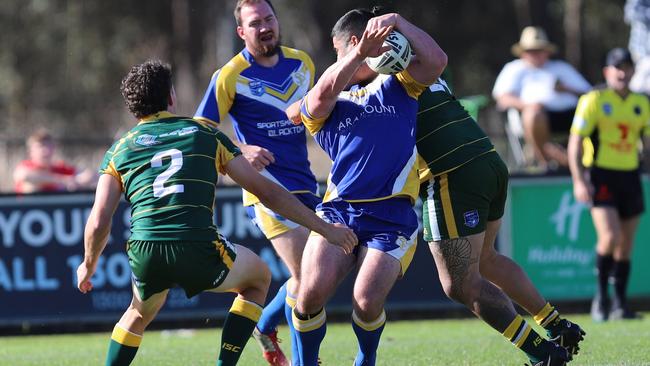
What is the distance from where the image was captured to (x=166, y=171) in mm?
6121

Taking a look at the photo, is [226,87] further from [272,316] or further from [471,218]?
[471,218]

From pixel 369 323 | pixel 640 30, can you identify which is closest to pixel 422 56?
pixel 369 323

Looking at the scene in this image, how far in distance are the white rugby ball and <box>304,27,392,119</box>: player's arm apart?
40mm

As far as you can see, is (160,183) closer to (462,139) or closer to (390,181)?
(390,181)

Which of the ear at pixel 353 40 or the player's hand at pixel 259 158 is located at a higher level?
the ear at pixel 353 40

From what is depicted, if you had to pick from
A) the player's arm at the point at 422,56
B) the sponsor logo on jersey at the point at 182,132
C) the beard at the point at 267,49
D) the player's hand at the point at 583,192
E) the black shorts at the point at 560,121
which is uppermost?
the player's arm at the point at 422,56

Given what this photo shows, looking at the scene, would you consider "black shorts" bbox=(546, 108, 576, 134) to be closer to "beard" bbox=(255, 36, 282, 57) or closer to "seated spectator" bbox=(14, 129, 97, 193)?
"seated spectator" bbox=(14, 129, 97, 193)

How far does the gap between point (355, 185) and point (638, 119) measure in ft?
20.3

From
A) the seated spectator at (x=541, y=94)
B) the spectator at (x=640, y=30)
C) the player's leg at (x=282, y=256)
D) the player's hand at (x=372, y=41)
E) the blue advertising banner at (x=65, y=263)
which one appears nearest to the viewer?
the player's hand at (x=372, y=41)

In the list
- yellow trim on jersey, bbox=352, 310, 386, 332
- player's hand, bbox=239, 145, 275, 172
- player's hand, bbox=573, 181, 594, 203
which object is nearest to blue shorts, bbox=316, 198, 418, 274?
yellow trim on jersey, bbox=352, 310, 386, 332

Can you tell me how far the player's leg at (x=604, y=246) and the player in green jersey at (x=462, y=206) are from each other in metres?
4.75

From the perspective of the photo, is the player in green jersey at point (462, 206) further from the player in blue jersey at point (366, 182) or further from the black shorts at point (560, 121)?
the black shorts at point (560, 121)

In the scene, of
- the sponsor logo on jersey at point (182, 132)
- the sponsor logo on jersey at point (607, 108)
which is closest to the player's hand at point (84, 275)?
the sponsor logo on jersey at point (182, 132)

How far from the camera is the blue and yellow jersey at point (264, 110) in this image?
7941mm
